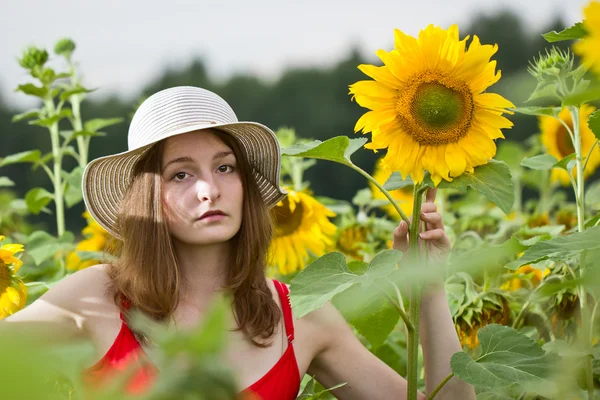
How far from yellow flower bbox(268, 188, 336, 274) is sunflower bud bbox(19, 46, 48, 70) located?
2.09 ft

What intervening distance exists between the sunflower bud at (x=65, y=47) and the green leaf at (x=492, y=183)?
1.28 metres

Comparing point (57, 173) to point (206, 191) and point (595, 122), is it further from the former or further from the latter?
point (595, 122)

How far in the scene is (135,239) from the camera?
1.33 meters

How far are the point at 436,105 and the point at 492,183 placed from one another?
12 centimetres

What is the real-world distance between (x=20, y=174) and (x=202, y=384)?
16.8 feet

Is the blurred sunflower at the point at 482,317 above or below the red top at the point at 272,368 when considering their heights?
above

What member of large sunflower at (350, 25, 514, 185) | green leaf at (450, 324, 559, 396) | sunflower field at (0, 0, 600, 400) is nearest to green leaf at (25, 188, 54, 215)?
sunflower field at (0, 0, 600, 400)

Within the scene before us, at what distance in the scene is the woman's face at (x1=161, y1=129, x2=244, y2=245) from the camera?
1232 millimetres

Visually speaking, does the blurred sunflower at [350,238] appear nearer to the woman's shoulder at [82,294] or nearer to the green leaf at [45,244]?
the green leaf at [45,244]

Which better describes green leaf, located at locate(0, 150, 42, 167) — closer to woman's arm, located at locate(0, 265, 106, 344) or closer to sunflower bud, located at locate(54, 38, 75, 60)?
sunflower bud, located at locate(54, 38, 75, 60)

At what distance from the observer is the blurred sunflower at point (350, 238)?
1.97m

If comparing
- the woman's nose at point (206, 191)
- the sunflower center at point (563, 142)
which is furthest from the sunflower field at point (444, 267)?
the sunflower center at point (563, 142)

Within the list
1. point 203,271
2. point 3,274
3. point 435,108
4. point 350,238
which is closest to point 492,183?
point 435,108

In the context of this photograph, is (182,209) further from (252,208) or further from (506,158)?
(506,158)
